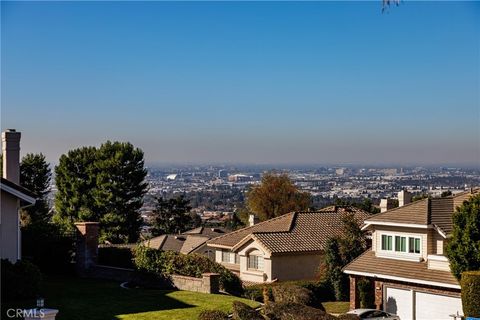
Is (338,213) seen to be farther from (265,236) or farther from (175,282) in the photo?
(175,282)

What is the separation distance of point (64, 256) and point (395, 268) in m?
16.7

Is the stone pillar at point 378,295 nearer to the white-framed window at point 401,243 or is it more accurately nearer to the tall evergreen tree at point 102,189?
the white-framed window at point 401,243

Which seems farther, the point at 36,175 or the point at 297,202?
the point at 297,202

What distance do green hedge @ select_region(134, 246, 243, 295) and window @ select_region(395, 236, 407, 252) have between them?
7841mm

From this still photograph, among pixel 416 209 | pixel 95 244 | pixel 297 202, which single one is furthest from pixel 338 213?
pixel 297 202

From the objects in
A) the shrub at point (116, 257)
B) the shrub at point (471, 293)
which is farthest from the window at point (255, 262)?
the shrub at point (471, 293)

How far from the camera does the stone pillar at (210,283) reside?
29.7 meters

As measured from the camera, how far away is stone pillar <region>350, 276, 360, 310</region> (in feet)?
110

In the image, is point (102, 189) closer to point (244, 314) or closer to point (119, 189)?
point (119, 189)

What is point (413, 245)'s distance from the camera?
33.4m

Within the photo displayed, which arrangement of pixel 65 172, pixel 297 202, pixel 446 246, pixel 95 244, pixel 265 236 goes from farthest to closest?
pixel 297 202 → pixel 65 172 → pixel 265 236 → pixel 95 244 → pixel 446 246

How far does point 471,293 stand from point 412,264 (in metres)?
5.51

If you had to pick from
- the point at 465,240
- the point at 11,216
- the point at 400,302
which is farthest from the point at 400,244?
the point at 11,216

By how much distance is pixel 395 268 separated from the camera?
33.2 metres
